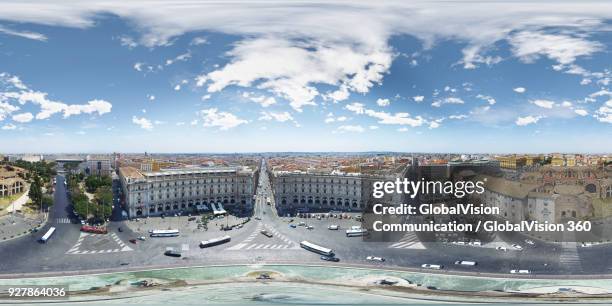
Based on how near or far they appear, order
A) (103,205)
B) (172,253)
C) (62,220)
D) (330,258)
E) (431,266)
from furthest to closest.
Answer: (103,205), (62,220), (172,253), (330,258), (431,266)

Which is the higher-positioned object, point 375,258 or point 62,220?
point 62,220

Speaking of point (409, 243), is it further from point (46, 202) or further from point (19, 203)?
point (19, 203)

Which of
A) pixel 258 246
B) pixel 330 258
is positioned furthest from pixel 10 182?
pixel 330 258

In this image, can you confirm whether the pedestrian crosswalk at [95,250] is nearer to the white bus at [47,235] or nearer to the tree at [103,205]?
the white bus at [47,235]

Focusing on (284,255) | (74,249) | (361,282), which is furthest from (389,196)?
(74,249)

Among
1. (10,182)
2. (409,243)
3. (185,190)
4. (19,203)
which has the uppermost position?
(10,182)

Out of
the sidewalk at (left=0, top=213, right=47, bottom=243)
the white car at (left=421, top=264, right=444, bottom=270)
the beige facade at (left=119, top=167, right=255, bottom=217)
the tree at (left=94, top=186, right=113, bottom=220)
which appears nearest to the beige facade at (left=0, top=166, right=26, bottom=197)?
the sidewalk at (left=0, top=213, right=47, bottom=243)

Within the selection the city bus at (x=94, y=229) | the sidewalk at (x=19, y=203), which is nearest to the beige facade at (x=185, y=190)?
the city bus at (x=94, y=229)
